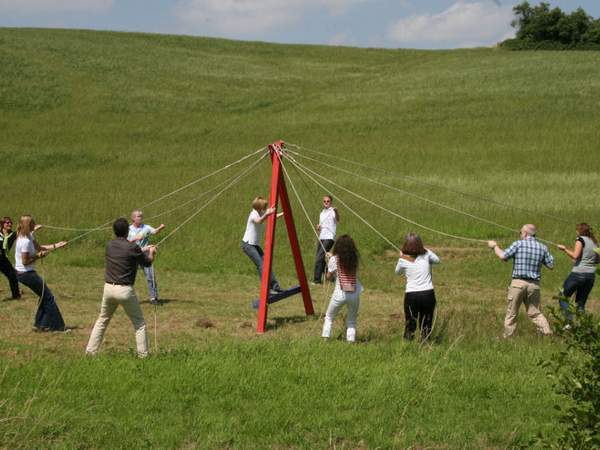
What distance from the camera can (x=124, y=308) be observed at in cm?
952

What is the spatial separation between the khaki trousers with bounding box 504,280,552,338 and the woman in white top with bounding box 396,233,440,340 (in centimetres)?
129

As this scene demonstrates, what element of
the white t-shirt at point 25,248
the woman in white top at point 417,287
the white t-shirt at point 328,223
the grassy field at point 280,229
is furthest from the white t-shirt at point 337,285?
the white t-shirt at point 328,223

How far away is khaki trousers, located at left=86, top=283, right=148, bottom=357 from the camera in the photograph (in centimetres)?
939

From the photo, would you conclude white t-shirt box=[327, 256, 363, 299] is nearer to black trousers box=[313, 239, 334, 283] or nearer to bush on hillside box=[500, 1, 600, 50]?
black trousers box=[313, 239, 334, 283]

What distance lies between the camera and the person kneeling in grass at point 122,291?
30.9 ft

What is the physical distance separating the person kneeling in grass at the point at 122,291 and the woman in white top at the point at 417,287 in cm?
314

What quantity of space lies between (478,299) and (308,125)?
84.1 ft

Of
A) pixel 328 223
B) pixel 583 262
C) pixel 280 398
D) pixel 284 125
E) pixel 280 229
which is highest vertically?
pixel 284 125

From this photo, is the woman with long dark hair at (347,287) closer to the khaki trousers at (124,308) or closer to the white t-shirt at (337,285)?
the white t-shirt at (337,285)

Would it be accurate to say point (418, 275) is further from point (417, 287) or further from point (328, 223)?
point (328, 223)

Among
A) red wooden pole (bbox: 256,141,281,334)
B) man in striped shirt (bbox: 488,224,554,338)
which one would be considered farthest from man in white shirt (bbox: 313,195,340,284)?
man in striped shirt (bbox: 488,224,554,338)

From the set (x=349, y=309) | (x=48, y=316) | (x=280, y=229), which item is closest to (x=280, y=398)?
(x=349, y=309)

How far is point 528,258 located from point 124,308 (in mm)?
5171

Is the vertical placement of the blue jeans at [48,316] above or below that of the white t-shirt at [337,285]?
below
